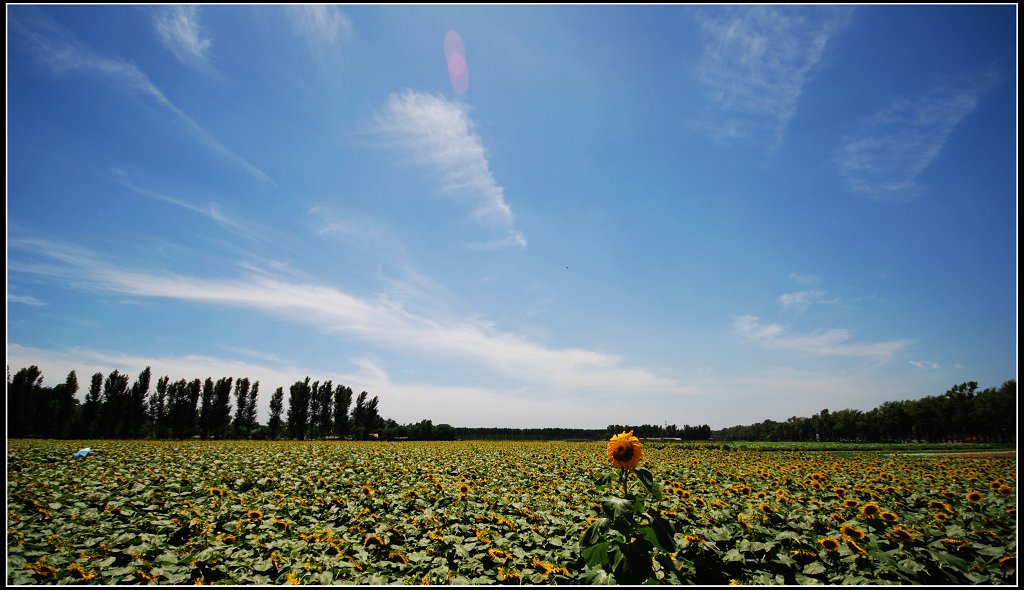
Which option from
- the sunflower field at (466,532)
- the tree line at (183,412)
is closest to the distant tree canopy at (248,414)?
the tree line at (183,412)

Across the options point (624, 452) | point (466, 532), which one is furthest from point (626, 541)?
point (466, 532)

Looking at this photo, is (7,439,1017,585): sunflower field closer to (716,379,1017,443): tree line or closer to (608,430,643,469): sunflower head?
(608,430,643,469): sunflower head

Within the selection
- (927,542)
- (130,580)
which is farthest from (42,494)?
(927,542)

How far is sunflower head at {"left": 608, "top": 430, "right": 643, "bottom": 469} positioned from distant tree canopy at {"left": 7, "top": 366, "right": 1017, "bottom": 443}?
45.2 m

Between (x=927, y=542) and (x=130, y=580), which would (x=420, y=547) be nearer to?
(x=130, y=580)

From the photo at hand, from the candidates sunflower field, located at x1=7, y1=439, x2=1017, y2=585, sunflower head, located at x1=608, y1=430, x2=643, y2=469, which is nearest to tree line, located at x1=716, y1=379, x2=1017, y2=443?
sunflower field, located at x1=7, y1=439, x2=1017, y2=585

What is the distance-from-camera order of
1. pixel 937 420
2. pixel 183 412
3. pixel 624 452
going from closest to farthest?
pixel 624 452, pixel 183 412, pixel 937 420

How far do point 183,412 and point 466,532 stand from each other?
255 feet

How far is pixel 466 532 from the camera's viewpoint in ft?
22.7

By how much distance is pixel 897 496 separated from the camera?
9.02m

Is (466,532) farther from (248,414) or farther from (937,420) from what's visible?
(937,420)

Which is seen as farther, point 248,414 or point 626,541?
point 248,414

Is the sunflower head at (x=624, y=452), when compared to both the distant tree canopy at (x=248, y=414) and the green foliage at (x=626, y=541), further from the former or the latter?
the distant tree canopy at (x=248, y=414)

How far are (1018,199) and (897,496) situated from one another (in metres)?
8.05
